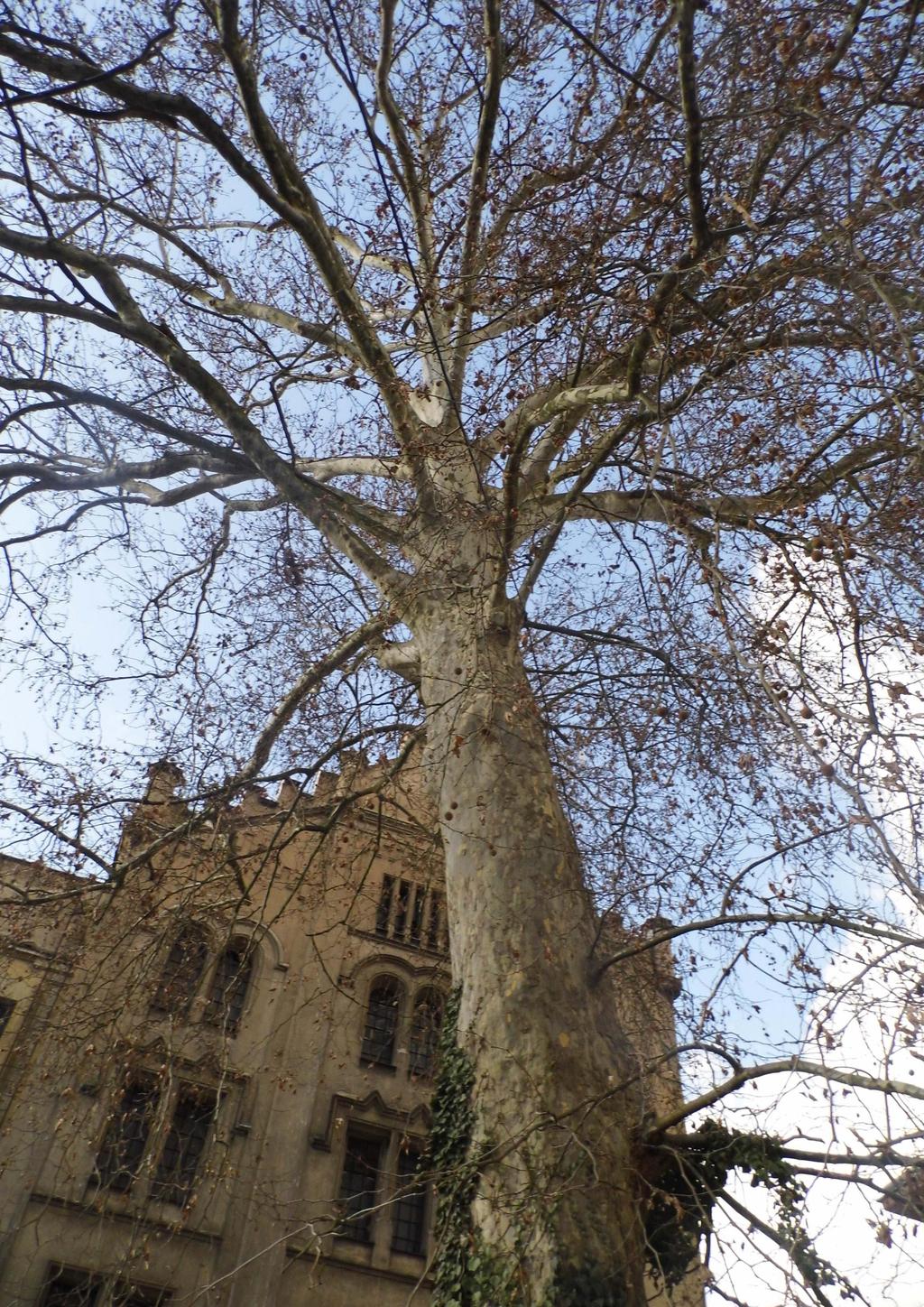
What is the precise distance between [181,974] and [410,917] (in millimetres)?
4355

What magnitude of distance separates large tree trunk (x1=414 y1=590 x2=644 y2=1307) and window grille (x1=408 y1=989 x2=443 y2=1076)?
9402 mm

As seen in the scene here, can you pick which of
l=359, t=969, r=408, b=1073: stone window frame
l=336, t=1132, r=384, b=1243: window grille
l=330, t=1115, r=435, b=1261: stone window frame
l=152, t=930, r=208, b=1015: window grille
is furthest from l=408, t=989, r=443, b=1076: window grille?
l=152, t=930, r=208, b=1015: window grille

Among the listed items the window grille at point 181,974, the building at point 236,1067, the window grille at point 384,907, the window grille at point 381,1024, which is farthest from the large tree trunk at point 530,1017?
the window grille at point 384,907

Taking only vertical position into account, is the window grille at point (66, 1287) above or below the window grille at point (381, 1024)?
below

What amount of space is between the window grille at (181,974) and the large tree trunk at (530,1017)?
11.8ft

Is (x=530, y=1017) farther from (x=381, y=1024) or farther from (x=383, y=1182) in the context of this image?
(x=381, y=1024)

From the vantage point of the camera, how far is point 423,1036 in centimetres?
1400

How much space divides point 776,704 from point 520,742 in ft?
8.34

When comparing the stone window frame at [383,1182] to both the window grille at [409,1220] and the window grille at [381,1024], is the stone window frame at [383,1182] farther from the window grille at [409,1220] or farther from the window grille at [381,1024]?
the window grille at [381,1024]

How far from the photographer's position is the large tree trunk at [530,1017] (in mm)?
3553

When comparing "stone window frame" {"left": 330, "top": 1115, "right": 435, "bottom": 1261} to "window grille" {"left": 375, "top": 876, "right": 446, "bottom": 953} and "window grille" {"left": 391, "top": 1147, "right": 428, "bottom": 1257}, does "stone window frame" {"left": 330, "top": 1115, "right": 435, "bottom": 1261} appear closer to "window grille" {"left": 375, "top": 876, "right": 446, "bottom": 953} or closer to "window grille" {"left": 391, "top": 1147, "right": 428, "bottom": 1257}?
"window grille" {"left": 391, "top": 1147, "right": 428, "bottom": 1257}

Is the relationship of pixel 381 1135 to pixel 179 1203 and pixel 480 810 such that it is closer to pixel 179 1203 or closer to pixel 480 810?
pixel 179 1203

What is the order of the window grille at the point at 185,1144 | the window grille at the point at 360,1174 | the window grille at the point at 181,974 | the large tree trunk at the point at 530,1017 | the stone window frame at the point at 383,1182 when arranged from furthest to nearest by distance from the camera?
1. the window grille at the point at 360,1174
2. the stone window frame at the point at 383,1182
3. the window grille at the point at 185,1144
4. the window grille at the point at 181,974
5. the large tree trunk at the point at 530,1017

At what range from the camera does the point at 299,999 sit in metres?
14.2
